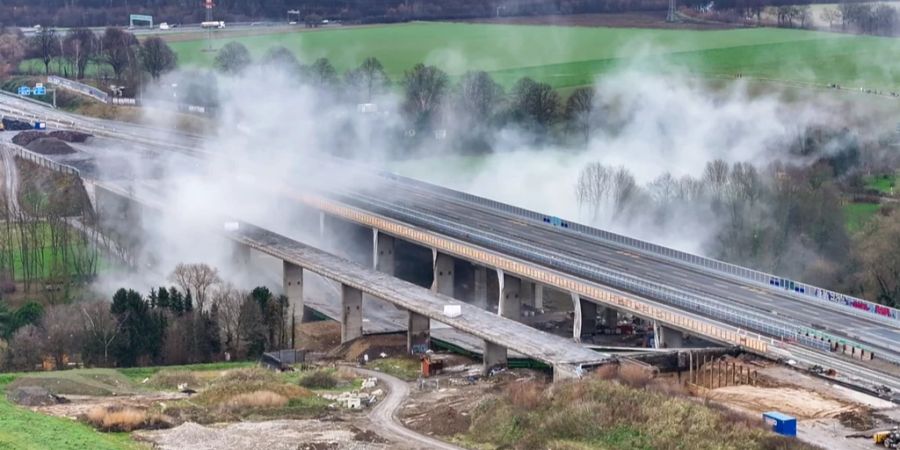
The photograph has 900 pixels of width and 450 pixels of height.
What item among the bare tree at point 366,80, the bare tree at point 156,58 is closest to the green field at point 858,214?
the bare tree at point 366,80

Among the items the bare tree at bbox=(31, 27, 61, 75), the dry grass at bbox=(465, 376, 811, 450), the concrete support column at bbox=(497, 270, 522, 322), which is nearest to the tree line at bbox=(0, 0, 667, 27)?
the bare tree at bbox=(31, 27, 61, 75)

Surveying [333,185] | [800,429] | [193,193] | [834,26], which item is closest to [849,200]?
[834,26]

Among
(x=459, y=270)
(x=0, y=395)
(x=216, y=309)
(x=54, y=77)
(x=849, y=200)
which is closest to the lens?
(x=0, y=395)

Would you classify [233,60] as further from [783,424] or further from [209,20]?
[783,424]

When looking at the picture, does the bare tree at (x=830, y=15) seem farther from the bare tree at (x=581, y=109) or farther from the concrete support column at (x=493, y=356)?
the concrete support column at (x=493, y=356)

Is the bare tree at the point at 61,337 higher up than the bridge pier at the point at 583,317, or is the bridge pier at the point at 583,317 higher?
the bridge pier at the point at 583,317

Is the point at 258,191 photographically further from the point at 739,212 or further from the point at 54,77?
the point at 54,77
